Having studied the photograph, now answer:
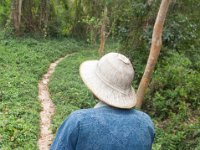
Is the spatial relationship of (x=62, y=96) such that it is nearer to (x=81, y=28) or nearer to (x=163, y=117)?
(x=163, y=117)

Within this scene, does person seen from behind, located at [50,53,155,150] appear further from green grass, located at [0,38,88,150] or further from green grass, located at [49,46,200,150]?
green grass, located at [0,38,88,150]

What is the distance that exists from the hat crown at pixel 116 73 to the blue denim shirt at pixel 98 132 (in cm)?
19

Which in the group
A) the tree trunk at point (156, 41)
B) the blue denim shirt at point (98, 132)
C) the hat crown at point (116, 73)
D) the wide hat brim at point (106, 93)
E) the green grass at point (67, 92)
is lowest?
the green grass at point (67, 92)

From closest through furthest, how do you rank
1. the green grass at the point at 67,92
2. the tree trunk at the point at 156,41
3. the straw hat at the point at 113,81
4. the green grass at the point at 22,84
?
the straw hat at the point at 113,81 < the tree trunk at the point at 156,41 < the green grass at the point at 22,84 < the green grass at the point at 67,92

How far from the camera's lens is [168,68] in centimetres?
1014

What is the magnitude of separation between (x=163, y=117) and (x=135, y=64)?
296cm

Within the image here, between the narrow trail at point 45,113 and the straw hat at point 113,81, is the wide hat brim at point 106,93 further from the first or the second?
the narrow trail at point 45,113

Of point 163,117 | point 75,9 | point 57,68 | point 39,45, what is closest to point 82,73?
point 163,117

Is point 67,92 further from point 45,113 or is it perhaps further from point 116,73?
point 116,73

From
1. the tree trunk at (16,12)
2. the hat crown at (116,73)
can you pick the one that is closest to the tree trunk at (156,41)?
the hat crown at (116,73)

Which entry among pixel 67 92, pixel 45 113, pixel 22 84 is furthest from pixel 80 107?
pixel 22 84

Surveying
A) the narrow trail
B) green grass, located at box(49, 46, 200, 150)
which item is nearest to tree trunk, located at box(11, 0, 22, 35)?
green grass, located at box(49, 46, 200, 150)

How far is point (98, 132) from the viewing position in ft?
7.12

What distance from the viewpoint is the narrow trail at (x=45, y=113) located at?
8050 mm
